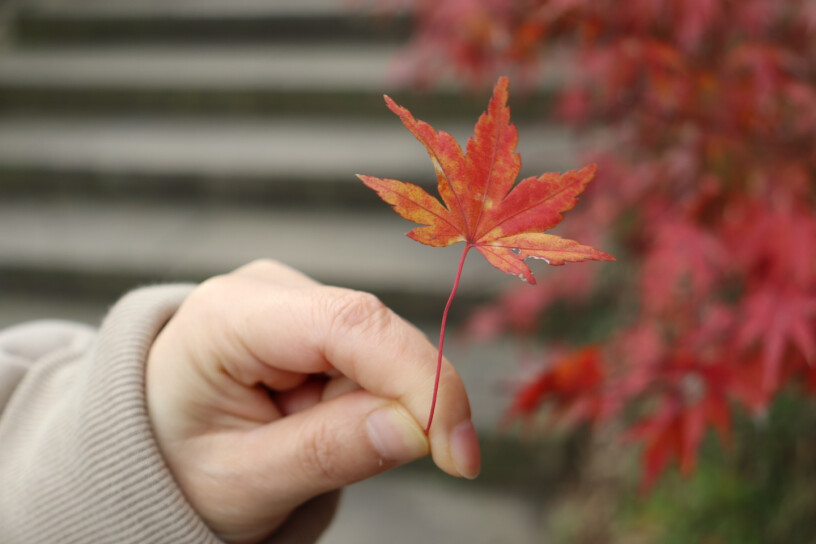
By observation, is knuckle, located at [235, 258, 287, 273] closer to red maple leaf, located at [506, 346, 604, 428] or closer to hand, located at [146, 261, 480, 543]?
hand, located at [146, 261, 480, 543]

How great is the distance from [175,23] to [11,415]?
2.72 meters

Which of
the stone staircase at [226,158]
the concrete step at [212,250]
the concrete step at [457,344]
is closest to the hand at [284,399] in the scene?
the concrete step at [457,344]

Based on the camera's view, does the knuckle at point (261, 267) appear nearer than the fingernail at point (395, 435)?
No

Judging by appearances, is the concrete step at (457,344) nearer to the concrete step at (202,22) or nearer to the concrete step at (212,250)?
the concrete step at (212,250)

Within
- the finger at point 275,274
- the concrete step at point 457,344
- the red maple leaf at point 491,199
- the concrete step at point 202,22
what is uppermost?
the concrete step at point 202,22

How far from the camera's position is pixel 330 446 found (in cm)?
65

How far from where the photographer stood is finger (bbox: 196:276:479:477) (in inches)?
22.6

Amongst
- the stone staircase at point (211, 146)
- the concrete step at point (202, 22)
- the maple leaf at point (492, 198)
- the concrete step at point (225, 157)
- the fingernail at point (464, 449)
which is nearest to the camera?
the maple leaf at point (492, 198)

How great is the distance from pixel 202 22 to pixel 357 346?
298 cm

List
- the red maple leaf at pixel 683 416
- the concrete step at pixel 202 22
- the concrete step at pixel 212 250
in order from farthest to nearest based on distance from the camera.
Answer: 1. the concrete step at pixel 202 22
2. the concrete step at pixel 212 250
3. the red maple leaf at pixel 683 416

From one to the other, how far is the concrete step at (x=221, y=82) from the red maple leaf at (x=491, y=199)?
223 centimetres

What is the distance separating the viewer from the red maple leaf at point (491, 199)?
0.45 metres

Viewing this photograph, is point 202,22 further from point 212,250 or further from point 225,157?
point 212,250

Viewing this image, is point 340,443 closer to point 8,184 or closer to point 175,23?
point 8,184
